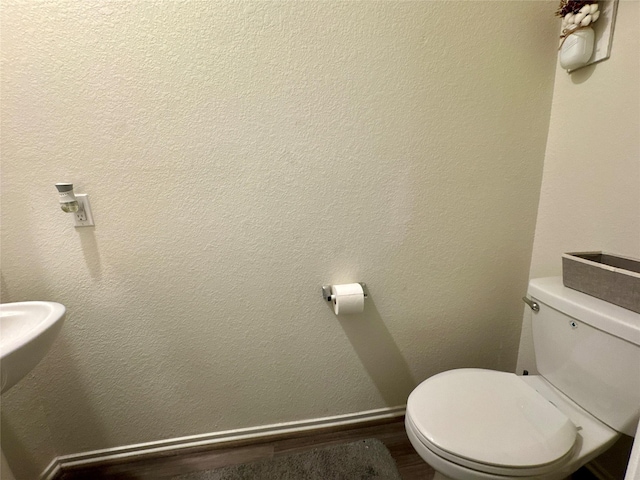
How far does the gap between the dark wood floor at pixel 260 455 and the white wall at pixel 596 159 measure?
964 mm

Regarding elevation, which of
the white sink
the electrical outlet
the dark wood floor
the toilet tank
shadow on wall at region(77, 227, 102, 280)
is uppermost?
the electrical outlet

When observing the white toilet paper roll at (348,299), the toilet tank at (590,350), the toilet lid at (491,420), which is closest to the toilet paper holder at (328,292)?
the white toilet paper roll at (348,299)

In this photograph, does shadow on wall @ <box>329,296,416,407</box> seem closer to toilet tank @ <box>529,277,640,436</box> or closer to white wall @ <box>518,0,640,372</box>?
toilet tank @ <box>529,277,640,436</box>

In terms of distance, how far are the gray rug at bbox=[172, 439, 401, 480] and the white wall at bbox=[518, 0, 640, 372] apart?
1.05 m

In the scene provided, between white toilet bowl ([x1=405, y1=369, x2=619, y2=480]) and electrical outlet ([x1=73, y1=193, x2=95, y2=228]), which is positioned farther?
electrical outlet ([x1=73, y1=193, x2=95, y2=228])

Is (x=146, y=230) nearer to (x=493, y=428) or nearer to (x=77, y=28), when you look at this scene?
(x=77, y=28)

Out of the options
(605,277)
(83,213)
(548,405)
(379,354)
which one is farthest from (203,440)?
(605,277)

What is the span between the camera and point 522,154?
3.63 ft

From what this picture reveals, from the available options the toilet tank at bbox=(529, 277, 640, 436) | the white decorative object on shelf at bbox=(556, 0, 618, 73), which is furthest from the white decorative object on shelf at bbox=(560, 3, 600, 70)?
the toilet tank at bbox=(529, 277, 640, 436)

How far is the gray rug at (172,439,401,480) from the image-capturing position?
1.07m

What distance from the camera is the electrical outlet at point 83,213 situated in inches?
36.4

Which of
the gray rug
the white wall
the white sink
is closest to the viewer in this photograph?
the white sink

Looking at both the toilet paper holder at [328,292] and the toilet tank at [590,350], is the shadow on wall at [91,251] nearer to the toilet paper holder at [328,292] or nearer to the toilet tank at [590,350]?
the toilet paper holder at [328,292]

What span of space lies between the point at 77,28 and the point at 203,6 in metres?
0.38
